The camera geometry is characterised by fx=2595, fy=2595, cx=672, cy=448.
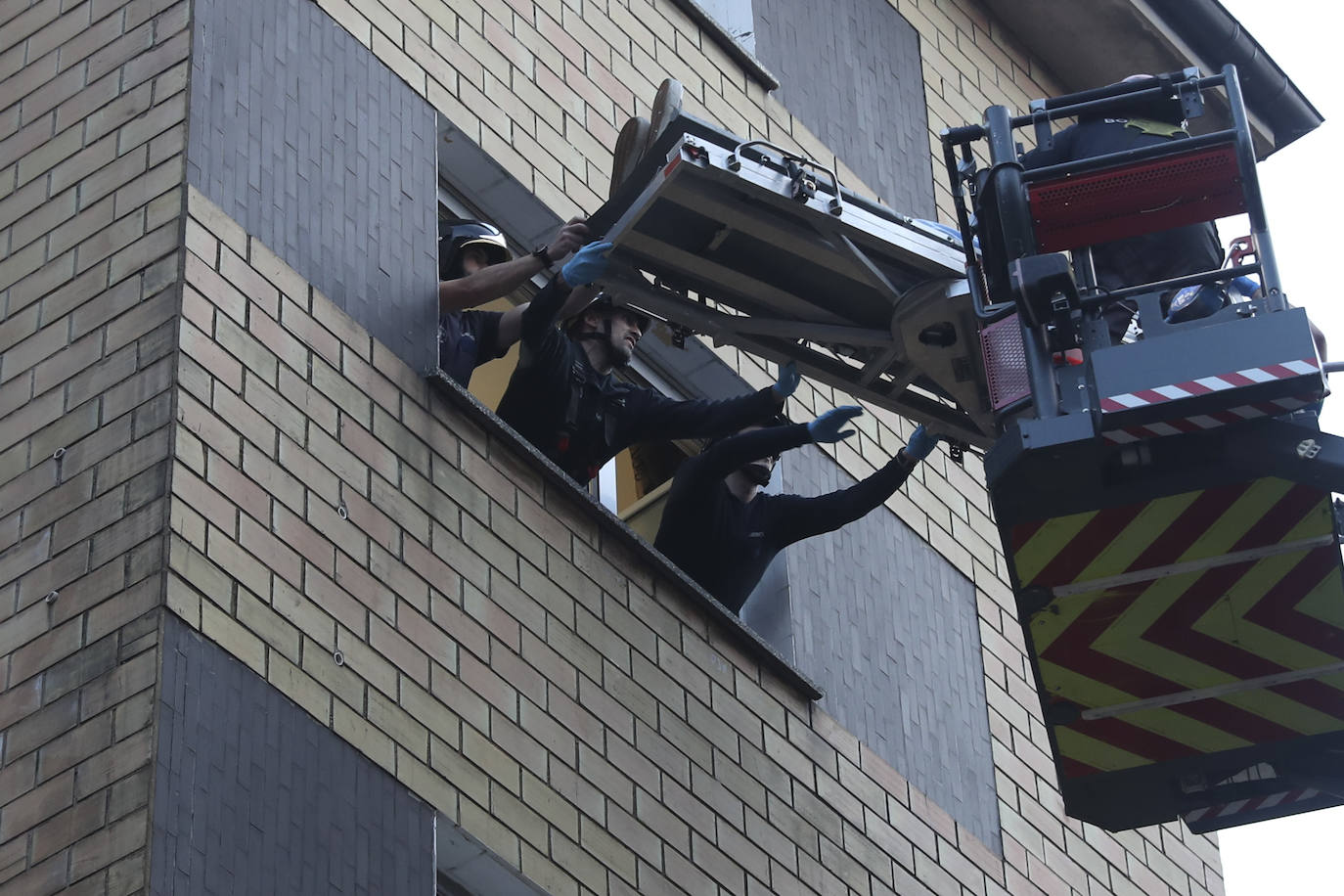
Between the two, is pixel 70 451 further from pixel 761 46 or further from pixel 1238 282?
pixel 761 46

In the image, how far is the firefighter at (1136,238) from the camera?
32.2ft

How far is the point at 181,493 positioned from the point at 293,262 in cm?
150

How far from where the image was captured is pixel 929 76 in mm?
16047

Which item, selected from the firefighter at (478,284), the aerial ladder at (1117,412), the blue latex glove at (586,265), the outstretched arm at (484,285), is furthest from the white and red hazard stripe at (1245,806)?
the outstretched arm at (484,285)

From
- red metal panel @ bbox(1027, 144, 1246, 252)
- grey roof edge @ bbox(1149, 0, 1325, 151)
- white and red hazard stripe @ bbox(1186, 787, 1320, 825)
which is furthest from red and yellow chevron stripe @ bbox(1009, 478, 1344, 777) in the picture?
grey roof edge @ bbox(1149, 0, 1325, 151)

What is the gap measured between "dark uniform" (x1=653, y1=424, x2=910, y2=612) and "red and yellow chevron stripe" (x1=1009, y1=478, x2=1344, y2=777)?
2.11 metres

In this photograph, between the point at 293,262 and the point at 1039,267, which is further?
the point at 293,262

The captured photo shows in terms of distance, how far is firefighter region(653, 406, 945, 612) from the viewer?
11.7 meters

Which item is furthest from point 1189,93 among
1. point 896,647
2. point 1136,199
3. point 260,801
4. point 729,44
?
point 729,44

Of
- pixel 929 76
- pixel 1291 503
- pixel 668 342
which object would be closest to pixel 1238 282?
pixel 1291 503

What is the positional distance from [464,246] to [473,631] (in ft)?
7.20

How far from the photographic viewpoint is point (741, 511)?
1209 cm

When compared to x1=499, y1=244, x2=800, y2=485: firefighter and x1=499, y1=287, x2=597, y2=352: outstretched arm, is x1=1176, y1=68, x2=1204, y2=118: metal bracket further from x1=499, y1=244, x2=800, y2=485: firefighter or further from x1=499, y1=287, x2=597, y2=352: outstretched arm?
x1=499, y1=287, x2=597, y2=352: outstretched arm

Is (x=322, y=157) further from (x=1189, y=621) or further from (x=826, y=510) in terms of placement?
(x=1189, y=621)
